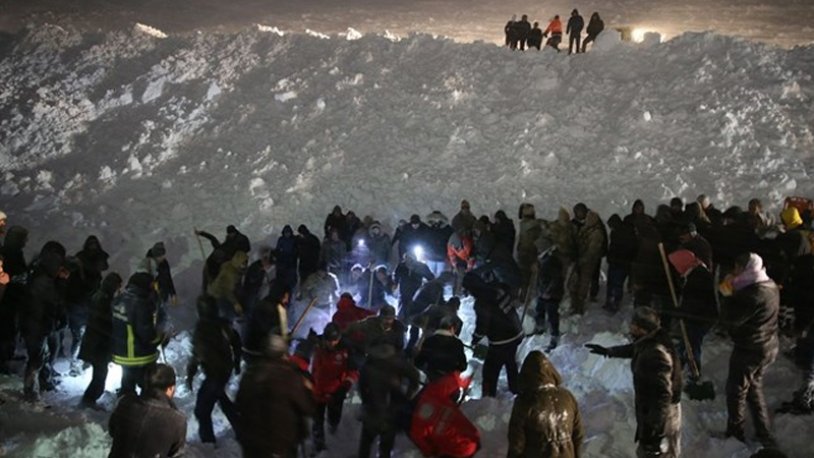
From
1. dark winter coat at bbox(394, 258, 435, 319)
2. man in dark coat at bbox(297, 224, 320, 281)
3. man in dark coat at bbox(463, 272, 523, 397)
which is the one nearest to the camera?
man in dark coat at bbox(463, 272, 523, 397)

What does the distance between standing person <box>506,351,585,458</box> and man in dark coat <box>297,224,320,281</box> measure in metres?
7.79

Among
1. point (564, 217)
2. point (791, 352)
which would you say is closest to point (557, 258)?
point (564, 217)

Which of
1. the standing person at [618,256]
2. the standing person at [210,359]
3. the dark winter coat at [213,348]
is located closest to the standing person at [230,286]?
the standing person at [210,359]

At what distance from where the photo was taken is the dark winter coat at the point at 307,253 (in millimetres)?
12523

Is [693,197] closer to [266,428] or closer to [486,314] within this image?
[486,314]

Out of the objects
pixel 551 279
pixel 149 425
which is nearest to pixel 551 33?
pixel 551 279

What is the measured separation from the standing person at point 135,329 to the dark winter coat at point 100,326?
6.8 inches

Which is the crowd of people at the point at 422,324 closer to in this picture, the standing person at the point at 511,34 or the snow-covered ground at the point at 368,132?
the snow-covered ground at the point at 368,132

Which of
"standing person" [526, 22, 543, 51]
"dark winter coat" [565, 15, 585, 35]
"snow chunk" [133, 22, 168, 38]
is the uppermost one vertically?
"snow chunk" [133, 22, 168, 38]

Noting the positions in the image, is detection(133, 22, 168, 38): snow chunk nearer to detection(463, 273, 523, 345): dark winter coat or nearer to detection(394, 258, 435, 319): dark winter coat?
detection(394, 258, 435, 319): dark winter coat

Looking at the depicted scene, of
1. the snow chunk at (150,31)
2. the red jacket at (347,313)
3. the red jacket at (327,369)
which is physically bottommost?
the red jacket at (327,369)

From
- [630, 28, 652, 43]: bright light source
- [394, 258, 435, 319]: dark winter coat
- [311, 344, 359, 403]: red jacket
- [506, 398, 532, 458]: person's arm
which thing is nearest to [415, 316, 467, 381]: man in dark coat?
[311, 344, 359, 403]: red jacket

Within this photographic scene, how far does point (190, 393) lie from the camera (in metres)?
9.38

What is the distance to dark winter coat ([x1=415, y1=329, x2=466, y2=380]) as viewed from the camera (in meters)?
6.97
